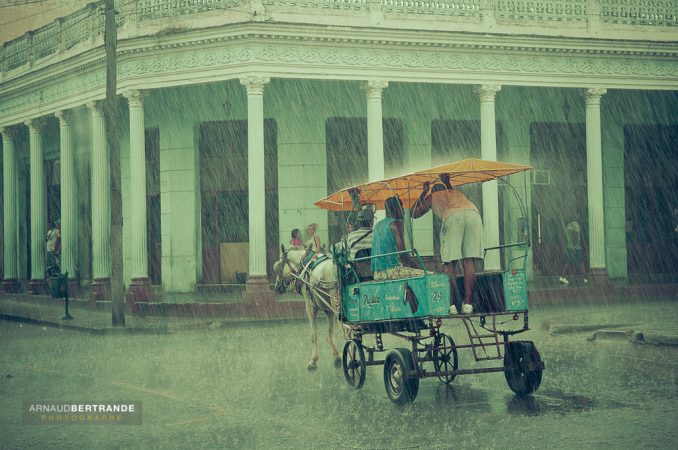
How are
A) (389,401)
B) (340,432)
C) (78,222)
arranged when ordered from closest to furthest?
(340,432)
(389,401)
(78,222)

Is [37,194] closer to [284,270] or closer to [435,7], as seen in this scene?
[435,7]

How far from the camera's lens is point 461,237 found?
977 cm

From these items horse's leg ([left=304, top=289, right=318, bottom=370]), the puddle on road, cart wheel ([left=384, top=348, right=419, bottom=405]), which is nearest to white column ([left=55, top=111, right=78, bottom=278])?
horse's leg ([left=304, top=289, right=318, bottom=370])

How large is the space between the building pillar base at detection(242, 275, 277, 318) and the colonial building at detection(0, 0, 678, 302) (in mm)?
172

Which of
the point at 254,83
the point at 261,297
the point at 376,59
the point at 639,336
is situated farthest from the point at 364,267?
the point at 376,59

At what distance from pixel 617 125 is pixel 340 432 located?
20.5 metres

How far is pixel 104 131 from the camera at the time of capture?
23250 millimetres

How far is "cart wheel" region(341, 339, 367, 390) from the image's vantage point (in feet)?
33.4

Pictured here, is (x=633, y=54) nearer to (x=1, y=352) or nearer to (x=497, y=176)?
(x=497, y=176)

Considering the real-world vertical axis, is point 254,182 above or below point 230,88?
below

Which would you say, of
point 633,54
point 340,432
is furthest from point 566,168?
point 340,432

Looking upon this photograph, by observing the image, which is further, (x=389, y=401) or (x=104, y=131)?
(x=104, y=131)

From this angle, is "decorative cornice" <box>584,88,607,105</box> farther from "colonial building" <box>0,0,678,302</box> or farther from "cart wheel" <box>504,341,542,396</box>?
"cart wheel" <box>504,341,542,396</box>

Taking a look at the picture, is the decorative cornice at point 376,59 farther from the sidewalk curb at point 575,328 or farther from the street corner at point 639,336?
the street corner at point 639,336
